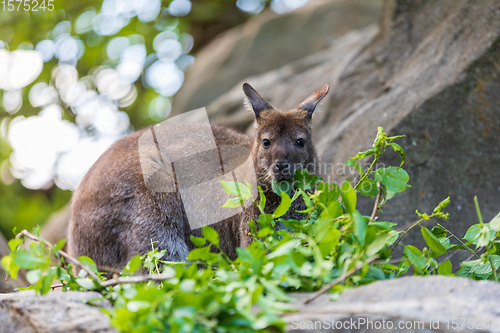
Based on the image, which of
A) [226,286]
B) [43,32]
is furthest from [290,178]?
[43,32]

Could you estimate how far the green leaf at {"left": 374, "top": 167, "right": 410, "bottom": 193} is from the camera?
3354 millimetres

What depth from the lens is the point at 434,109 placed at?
5.11 m

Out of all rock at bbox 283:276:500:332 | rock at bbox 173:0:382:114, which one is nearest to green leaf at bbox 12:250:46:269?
rock at bbox 283:276:500:332

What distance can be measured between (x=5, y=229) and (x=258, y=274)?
423 inches

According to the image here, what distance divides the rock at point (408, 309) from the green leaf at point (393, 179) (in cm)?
83

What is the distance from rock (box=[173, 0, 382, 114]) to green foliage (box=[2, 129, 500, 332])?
7.83 meters

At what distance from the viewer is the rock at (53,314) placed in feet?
8.30

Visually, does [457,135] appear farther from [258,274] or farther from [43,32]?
[43,32]

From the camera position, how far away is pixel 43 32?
10625 mm

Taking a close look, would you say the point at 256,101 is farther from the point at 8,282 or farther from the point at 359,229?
the point at 8,282

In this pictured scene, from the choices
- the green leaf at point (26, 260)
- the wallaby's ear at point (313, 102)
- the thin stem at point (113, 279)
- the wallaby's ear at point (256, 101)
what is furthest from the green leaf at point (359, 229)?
the wallaby's ear at point (256, 101)

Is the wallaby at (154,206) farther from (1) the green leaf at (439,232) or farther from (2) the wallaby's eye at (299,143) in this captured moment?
(1) the green leaf at (439,232)

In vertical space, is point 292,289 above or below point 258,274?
below

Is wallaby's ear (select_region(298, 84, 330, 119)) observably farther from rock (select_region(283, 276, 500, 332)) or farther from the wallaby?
rock (select_region(283, 276, 500, 332))
